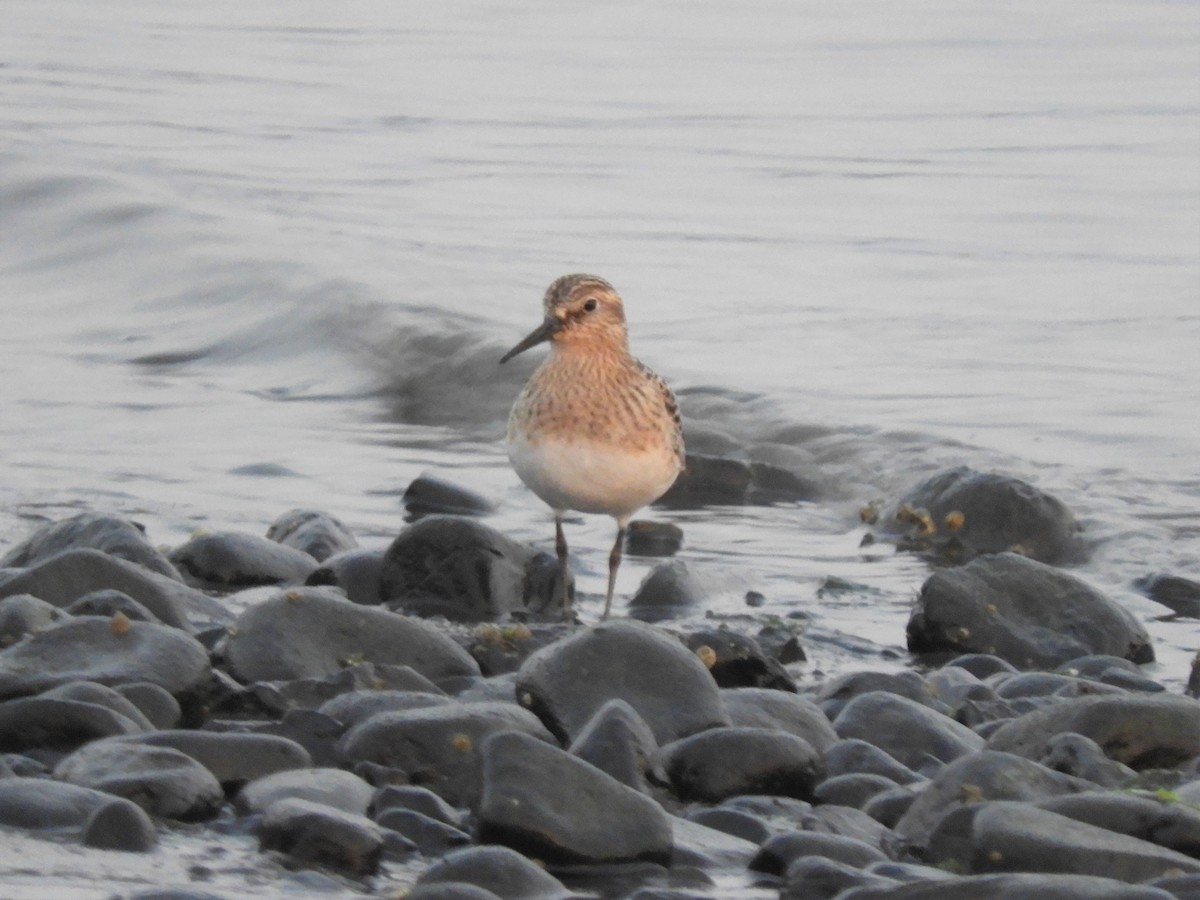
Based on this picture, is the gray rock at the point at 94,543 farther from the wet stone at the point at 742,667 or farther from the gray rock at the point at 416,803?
the gray rock at the point at 416,803


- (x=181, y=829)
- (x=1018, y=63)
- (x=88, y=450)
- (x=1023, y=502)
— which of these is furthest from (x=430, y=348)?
(x=1018, y=63)

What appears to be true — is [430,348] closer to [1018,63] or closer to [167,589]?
[167,589]

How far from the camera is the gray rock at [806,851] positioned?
5152 mm

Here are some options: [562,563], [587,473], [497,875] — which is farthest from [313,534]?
[497,875]

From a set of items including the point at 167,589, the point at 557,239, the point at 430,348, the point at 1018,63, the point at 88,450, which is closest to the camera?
the point at 167,589

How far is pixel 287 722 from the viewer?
5945 millimetres

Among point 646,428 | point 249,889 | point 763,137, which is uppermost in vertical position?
point 763,137

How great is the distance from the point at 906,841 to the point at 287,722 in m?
1.77

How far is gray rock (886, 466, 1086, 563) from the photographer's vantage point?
9.90 metres

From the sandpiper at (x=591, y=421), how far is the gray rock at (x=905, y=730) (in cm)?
198

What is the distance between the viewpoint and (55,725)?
564cm

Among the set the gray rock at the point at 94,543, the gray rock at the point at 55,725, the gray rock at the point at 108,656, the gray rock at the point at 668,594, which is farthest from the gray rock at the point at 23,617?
the gray rock at the point at 668,594

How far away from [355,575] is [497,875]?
357 centimetres

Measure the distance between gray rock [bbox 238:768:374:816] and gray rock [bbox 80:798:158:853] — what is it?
34 centimetres
